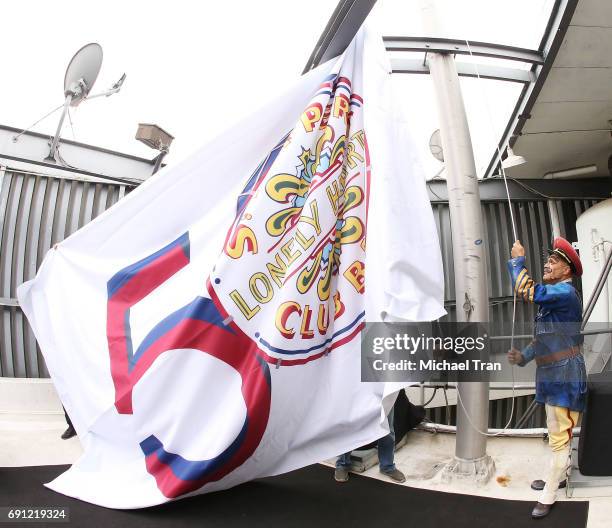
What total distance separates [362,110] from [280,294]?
147cm

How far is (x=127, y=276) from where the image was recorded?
3.30m

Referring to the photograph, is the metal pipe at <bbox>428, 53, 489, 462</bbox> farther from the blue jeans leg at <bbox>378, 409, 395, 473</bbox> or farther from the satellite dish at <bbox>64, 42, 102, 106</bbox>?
the satellite dish at <bbox>64, 42, 102, 106</bbox>

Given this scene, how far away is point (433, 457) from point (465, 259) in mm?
1786

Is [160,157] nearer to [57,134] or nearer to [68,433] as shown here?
[57,134]

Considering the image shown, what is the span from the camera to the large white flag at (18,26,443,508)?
2.62 meters

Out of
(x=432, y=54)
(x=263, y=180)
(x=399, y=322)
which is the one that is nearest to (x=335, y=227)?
(x=263, y=180)

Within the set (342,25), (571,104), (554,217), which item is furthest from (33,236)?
(554,217)

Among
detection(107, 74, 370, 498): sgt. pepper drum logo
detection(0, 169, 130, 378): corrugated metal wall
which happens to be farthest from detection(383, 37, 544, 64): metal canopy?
detection(0, 169, 130, 378): corrugated metal wall

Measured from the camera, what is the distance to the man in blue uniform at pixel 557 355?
275 centimetres

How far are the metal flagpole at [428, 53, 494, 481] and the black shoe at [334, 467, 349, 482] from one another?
760 millimetres

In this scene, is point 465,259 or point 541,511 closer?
point 541,511

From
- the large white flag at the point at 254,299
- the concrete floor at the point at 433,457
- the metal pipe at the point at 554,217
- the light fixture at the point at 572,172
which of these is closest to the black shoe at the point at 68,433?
the concrete floor at the point at 433,457

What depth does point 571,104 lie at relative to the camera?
557cm

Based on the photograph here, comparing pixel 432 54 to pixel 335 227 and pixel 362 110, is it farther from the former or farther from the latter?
pixel 335 227
